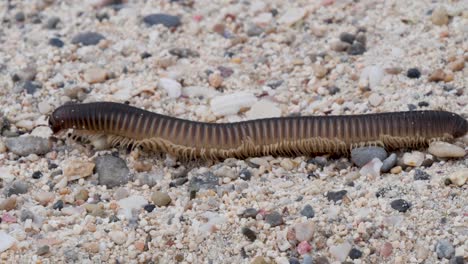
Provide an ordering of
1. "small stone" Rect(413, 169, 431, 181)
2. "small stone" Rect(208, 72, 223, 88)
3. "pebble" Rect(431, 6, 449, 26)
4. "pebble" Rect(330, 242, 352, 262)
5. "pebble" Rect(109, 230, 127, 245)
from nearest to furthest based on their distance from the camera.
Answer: "pebble" Rect(330, 242, 352, 262), "pebble" Rect(109, 230, 127, 245), "small stone" Rect(413, 169, 431, 181), "small stone" Rect(208, 72, 223, 88), "pebble" Rect(431, 6, 449, 26)

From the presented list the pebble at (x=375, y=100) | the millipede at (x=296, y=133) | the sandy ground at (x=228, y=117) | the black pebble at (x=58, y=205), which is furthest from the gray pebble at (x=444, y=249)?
the black pebble at (x=58, y=205)

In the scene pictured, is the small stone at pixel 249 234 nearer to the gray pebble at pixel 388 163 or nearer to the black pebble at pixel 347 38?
the gray pebble at pixel 388 163

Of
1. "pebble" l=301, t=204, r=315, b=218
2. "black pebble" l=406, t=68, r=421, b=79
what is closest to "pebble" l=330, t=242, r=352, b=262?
"pebble" l=301, t=204, r=315, b=218

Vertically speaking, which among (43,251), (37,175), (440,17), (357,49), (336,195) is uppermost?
(440,17)

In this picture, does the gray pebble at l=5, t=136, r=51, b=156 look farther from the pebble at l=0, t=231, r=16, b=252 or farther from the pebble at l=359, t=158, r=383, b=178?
the pebble at l=359, t=158, r=383, b=178

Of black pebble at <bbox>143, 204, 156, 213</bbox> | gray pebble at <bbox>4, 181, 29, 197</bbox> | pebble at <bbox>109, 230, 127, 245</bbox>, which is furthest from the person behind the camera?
gray pebble at <bbox>4, 181, 29, 197</bbox>

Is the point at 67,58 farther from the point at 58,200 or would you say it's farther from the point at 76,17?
the point at 58,200

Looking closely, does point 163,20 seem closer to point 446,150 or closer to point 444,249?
point 446,150

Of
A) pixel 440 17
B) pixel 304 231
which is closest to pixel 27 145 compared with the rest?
pixel 304 231
